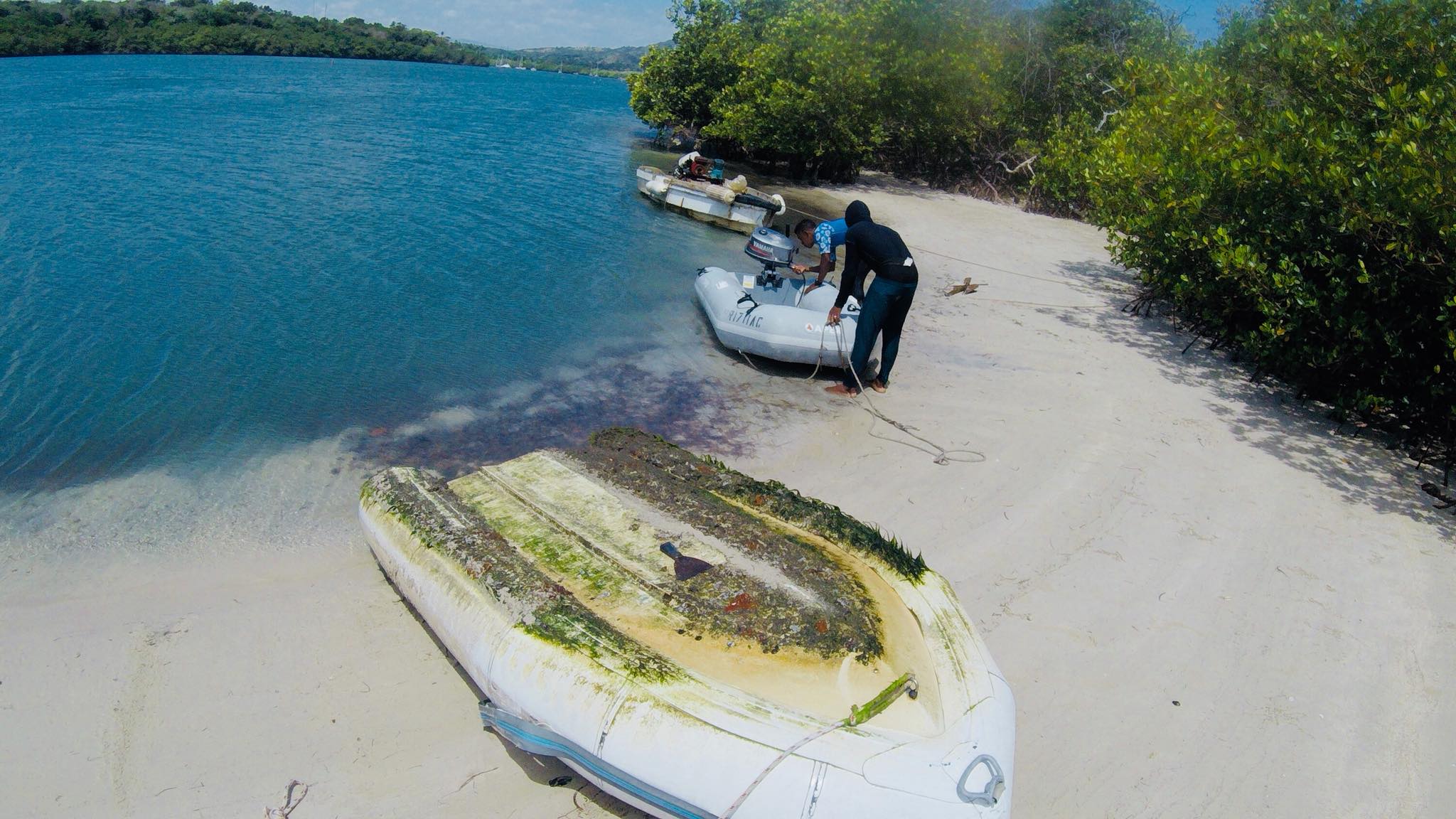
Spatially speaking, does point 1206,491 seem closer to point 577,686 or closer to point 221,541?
point 577,686

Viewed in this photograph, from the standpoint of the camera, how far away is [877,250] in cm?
834

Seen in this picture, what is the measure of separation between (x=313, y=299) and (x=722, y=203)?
9232 millimetres

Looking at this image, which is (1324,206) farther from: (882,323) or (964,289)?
(964,289)

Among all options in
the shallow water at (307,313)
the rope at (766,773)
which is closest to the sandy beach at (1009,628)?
the shallow water at (307,313)

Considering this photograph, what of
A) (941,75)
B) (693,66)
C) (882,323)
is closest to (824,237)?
(882,323)

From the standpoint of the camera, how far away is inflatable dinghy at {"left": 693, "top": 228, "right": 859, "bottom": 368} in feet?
30.6

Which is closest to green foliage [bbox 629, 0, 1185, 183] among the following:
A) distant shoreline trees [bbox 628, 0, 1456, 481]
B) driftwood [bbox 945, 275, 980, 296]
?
distant shoreline trees [bbox 628, 0, 1456, 481]

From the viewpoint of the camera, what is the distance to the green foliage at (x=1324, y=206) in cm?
743

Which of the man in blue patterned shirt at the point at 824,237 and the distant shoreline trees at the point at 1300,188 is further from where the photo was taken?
the man in blue patterned shirt at the point at 824,237

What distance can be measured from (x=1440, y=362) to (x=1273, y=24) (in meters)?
6.46

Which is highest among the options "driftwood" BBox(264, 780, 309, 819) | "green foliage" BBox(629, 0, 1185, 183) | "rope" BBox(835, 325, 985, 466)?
"green foliage" BBox(629, 0, 1185, 183)

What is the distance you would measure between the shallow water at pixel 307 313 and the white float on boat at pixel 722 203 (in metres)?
0.53

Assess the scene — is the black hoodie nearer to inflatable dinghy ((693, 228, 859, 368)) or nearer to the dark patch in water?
inflatable dinghy ((693, 228, 859, 368))

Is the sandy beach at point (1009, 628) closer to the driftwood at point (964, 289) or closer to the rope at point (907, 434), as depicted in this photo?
the rope at point (907, 434)
